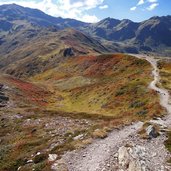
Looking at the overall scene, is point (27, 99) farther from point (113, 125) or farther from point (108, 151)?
point (108, 151)

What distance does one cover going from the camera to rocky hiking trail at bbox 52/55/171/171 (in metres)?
26.2

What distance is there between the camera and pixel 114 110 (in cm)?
6278

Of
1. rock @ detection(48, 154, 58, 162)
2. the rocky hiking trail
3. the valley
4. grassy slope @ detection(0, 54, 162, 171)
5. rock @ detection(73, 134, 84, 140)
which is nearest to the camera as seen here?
the rocky hiking trail

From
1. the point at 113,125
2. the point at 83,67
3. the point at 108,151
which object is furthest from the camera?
the point at 83,67

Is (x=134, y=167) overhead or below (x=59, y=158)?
overhead

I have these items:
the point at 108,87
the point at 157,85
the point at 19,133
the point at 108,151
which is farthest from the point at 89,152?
the point at 108,87

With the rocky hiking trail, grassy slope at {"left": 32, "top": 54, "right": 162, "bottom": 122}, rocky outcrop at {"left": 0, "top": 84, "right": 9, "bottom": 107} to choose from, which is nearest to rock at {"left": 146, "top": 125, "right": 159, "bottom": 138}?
the rocky hiking trail

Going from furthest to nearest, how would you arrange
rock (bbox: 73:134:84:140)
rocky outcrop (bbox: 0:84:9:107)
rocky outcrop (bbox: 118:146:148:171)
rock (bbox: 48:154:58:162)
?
rocky outcrop (bbox: 0:84:9:107) → rock (bbox: 73:134:84:140) → rock (bbox: 48:154:58:162) → rocky outcrop (bbox: 118:146:148:171)

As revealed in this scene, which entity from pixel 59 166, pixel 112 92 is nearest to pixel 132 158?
pixel 59 166

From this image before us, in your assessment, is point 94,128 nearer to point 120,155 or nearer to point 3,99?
point 120,155

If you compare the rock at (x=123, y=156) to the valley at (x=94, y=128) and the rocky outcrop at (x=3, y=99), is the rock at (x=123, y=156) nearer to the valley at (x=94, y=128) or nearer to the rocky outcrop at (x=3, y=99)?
the valley at (x=94, y=128)

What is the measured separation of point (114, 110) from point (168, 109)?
580 inches

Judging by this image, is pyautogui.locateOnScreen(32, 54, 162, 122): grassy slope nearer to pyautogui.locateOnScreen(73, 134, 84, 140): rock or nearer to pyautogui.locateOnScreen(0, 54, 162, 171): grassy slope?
pyautogui.locateOnScreen(0, 54, 162, 171): grassy slope

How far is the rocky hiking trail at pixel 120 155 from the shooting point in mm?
26172
